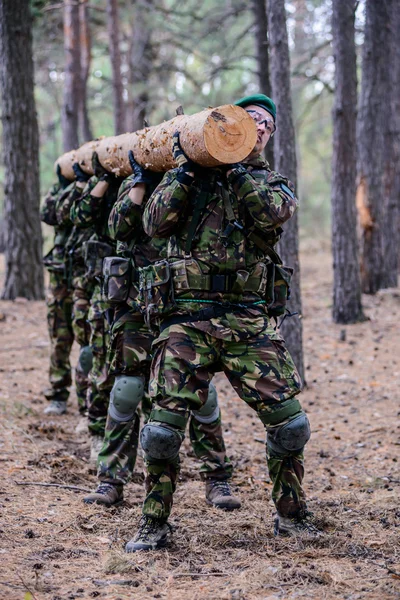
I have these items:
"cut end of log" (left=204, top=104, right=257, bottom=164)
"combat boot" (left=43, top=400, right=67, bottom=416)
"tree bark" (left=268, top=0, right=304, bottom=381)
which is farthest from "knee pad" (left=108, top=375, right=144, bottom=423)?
"tree bark" (left=268, top=0, right=304, bottom=381)

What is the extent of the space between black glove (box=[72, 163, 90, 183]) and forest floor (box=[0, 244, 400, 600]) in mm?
2375

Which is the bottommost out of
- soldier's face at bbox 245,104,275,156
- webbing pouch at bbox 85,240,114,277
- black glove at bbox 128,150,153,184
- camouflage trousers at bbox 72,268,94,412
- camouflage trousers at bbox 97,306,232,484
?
camouflage trousers at bbox 97,306,232,484

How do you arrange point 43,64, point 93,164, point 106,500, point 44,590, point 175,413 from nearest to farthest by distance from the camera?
point 44,590 → point 175,413 → point 106,500 → point 93,164 → point 43,64

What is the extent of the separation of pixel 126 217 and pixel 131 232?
0.16 m

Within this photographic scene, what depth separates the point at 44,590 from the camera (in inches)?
126

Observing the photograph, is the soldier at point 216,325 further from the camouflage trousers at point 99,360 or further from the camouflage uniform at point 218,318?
the camouflage trousers at point 99,360

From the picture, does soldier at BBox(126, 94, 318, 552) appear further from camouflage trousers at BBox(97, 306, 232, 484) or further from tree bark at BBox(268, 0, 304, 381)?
tree bark at BBox(268, 0, 304, 381)

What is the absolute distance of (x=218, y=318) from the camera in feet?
12.7

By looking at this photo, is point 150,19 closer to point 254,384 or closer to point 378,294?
point 378,294

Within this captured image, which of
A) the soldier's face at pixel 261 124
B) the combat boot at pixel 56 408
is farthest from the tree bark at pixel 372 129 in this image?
the soldier's face at pixel 261 124

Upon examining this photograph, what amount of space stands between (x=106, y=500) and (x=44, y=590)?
1442mm

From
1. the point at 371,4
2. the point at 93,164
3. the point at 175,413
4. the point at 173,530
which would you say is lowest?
the point at 173,530

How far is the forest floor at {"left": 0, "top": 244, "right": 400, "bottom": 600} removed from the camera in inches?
130

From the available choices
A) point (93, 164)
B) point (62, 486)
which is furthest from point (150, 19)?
point (62, 486)
